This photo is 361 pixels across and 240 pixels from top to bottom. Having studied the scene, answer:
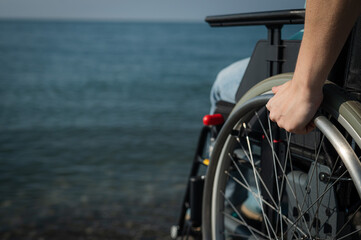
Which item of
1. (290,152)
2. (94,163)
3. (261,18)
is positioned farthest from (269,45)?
(94,163)

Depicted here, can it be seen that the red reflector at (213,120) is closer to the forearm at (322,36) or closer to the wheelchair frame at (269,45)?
the wheelchair frame at (269,45)

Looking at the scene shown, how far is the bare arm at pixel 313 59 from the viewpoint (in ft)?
2.71

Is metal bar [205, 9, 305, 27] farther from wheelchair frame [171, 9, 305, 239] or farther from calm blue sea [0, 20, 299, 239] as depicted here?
calm blue sea [0, 20, 299, 239]

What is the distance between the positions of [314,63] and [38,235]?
2.71 meters

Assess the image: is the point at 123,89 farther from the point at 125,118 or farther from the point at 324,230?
the point at 324,230

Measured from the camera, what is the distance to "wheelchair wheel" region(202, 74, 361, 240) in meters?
0.96

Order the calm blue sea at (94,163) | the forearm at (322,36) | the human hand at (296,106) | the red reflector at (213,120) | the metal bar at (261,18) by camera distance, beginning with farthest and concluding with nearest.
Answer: the calm blue sea at (94,163), the red reflector at (213,120), the metal bar at (261,18), the human hand at (296,106), the forearm at (322,36)

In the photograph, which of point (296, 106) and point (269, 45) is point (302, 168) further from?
point (296, 106)

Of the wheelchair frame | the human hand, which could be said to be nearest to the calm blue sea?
the wheelchair frame

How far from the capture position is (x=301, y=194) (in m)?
1.28

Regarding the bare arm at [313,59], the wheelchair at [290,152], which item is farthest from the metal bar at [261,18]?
the bare arm at [313,59]

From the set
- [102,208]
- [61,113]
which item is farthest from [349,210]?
[61,113]

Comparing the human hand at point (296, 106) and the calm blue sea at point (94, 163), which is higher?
the human hand at point (296, 106)

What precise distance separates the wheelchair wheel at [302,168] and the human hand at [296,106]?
34 mm
